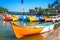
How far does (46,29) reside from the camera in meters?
19.4

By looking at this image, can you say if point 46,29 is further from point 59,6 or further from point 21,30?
point 59,6

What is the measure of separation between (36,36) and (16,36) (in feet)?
8.54

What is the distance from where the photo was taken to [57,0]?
301ft

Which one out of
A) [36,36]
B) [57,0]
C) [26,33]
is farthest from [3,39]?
[57,0]

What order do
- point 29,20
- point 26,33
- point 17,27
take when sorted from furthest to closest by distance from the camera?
point 29,20 → point 26,33 → point 17,27

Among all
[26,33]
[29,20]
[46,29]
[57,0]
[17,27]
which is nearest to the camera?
[17,27]

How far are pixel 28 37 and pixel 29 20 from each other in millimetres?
26769

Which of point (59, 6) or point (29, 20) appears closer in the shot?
point (29, 20)

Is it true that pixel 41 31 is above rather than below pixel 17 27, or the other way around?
below

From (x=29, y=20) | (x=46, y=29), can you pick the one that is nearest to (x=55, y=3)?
(x=29, y=20)

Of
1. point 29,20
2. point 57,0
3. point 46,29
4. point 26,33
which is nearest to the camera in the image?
point 26,33

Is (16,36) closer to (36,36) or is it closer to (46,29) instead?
(36,36)

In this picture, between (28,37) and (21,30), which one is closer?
(21,30)

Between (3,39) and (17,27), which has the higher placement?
(17,27)
